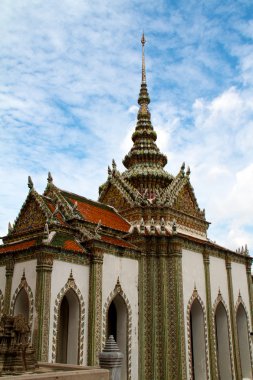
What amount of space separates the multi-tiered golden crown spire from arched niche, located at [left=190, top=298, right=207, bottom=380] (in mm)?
6992

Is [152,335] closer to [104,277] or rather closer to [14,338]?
[104,277]

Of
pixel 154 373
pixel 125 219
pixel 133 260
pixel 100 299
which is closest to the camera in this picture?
pixel 100 299

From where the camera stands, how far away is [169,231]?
19.8m

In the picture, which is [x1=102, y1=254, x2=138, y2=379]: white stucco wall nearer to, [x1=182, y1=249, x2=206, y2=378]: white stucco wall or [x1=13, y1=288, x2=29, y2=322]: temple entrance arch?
[x1=182, y1=249, x2=206, y2=378]: white stucco wall

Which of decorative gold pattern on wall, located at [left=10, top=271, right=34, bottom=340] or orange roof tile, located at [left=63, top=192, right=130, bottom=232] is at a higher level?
orange roof tile, located at [left=63, top=192, right=130, bottom=232]

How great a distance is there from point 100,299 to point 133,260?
2806mm

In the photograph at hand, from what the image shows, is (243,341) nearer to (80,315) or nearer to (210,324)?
(210,324)

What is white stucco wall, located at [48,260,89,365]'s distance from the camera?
14.7m

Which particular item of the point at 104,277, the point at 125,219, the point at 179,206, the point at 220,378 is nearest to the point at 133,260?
the point at 104,277

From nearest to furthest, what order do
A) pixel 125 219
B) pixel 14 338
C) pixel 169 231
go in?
1. pixel 14 338
2. pixel 169 231
3. pixel 125 219

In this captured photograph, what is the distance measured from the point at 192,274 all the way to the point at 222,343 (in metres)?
4.07

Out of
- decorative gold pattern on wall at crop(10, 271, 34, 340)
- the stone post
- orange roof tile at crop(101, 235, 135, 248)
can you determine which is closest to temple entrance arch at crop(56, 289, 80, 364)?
decorative gold pattern on wall at crop(10, 271, 34, 340)

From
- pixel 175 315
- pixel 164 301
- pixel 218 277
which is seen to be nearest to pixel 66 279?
pixel 164 301

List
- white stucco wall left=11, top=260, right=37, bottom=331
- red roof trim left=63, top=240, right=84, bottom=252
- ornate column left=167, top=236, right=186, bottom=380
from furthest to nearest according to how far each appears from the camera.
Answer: ornate column left=167, top=236, right=186, bottom=380, red roof trim left=63, top=240, right=84, bottom=252, white stucco wall left=11, top=260, right=37, bottom=331
